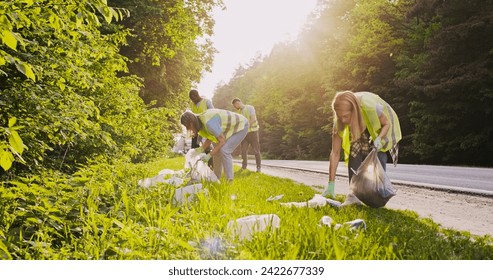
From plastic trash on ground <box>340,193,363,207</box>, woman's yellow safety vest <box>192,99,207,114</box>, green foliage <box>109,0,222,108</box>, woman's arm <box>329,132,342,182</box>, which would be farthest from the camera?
green foliage <box>109,0,222,108</box>

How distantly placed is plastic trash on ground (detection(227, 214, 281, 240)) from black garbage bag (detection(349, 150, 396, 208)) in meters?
1.61

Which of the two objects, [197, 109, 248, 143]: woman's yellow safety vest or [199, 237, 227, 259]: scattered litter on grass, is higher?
[197, 109, 248, 143]: woman's yellow safety vest

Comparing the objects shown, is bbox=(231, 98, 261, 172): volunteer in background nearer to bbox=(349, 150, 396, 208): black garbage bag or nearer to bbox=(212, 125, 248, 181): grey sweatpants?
bbox=(212, 125, 248, 181): grey sweatpants

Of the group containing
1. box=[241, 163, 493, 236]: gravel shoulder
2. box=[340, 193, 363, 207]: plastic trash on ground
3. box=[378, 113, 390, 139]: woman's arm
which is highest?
box=[378, 113, 390, 139]: woman's arm

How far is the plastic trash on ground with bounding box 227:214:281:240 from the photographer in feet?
9.83

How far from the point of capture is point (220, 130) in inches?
243

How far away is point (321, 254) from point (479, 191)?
499 cm

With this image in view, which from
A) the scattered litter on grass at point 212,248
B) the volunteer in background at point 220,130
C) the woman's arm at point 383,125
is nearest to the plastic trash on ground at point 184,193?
the volunteer in background at point 220,130

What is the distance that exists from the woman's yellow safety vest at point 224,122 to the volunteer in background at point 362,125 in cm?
192

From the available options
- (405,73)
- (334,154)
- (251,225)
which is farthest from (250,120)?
(405,73)

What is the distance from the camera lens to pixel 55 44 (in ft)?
15.8

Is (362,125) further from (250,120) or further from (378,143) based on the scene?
(250,120)

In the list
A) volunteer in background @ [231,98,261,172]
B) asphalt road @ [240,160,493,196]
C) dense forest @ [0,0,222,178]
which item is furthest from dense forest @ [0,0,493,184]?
asphalt road @ [240,160,493,196]
